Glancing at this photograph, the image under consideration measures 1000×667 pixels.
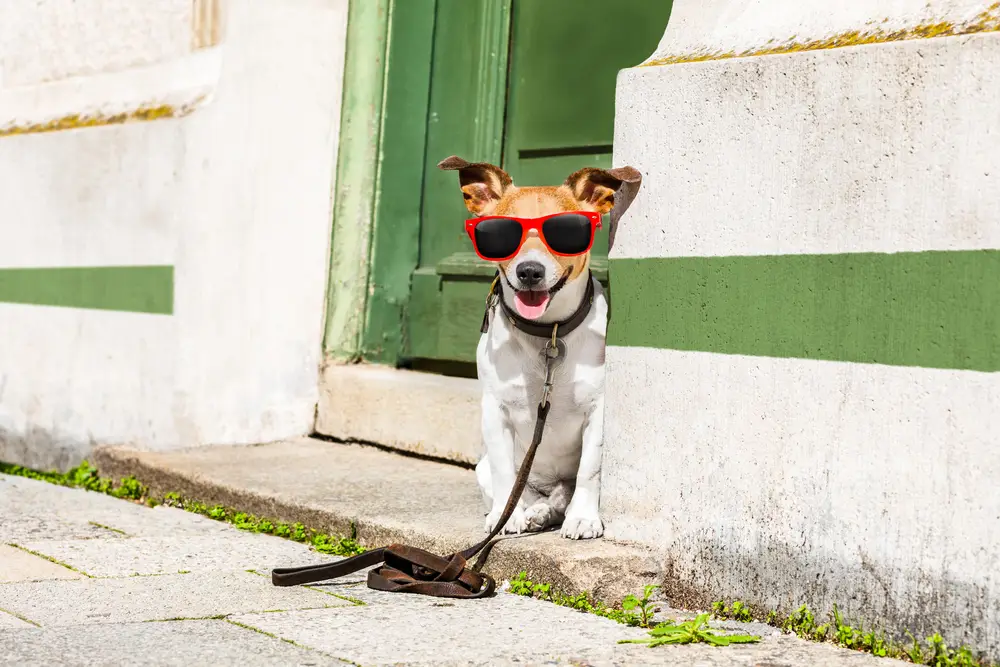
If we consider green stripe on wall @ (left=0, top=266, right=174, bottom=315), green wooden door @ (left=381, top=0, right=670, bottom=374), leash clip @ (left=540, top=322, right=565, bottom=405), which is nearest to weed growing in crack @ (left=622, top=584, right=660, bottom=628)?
leash clip @ (left=540, top=322, right=565, bottom=405)

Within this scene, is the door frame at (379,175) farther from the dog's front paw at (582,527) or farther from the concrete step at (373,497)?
the dog's front paw at (582,527)

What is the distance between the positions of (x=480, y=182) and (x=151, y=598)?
61.9 inches

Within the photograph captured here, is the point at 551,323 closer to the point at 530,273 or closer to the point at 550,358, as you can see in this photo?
the point at 550,358

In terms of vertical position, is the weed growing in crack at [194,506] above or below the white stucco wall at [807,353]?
below

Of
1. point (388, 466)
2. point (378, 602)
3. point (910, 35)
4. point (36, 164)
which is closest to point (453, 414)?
point (388, 466)

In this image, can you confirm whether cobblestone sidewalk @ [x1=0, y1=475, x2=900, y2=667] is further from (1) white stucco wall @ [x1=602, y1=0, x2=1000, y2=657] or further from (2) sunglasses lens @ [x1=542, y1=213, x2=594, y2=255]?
(2) sunglasses lens @ [x1=542, y1=213, x2=594, y2=255]

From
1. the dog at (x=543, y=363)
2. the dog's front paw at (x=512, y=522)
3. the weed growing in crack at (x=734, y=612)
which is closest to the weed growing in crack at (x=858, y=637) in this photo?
the weed growing in crack at (x=734, y=612)

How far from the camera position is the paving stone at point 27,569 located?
148 inches

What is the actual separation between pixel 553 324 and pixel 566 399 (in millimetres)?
235

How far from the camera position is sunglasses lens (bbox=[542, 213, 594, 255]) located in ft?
12.1

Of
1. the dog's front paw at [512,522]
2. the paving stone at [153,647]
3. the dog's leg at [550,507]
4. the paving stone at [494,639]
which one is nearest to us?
the paving stone at [153,647]

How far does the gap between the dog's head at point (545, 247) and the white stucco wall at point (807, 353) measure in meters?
0.10

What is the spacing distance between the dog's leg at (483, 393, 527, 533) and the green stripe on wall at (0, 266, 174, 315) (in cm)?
257

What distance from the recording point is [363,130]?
5.86 metres
